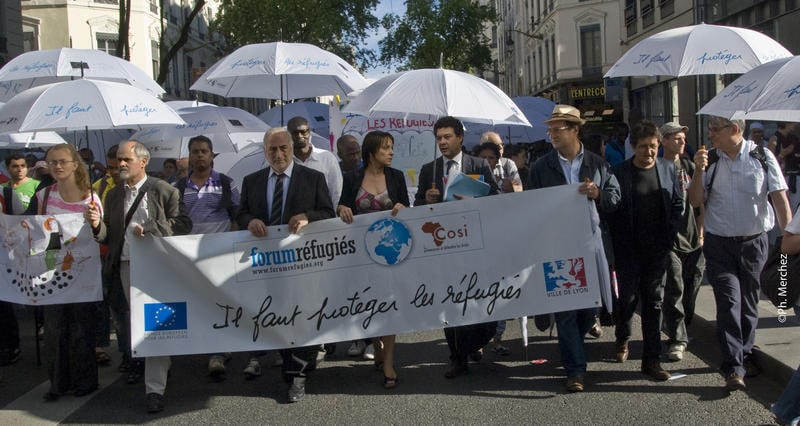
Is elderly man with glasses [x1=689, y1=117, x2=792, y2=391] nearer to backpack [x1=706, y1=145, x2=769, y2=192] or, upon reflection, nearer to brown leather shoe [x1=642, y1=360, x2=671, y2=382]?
backpack [x1=706, y1=145, x2=769, y2=192]

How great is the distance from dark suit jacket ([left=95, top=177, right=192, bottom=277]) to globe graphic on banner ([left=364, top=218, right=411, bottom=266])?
4.65 ft

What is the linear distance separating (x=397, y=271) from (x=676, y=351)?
2476 mm

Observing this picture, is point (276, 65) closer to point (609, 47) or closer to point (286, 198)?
point (286, 198)

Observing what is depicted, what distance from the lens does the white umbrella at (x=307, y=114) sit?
16.0m

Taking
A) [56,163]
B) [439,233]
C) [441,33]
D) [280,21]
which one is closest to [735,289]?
→ [439,233]

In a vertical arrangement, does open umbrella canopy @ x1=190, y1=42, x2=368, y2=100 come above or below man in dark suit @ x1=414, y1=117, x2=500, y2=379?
above

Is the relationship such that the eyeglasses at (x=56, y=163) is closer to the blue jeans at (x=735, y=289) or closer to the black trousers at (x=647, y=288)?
the black trousers at (x=647, y=288)

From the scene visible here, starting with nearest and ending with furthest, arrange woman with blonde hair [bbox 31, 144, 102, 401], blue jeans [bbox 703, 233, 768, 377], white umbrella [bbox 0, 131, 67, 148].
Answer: blue jeans [bbox 703, 233, 768, 377] → woman with blonde hair [bbox 31, 144, 102, 401] → white umbrella [bbox 0, 131, 67, 148]

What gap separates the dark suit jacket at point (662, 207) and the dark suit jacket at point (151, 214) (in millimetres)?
3292

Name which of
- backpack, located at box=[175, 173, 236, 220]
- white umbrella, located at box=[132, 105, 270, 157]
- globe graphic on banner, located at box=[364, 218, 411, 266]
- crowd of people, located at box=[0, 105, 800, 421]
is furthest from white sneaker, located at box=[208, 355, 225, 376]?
white umbrella, located at box=[132, 105, 270, 157]

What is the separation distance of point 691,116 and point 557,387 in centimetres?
1815

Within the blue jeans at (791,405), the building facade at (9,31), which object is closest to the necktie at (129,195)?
the blue jeans at (791,405)

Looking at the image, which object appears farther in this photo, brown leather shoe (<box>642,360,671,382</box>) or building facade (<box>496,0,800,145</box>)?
building facade (<box>496,0,800,145</box>)

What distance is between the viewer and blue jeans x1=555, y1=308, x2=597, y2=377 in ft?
21.2
